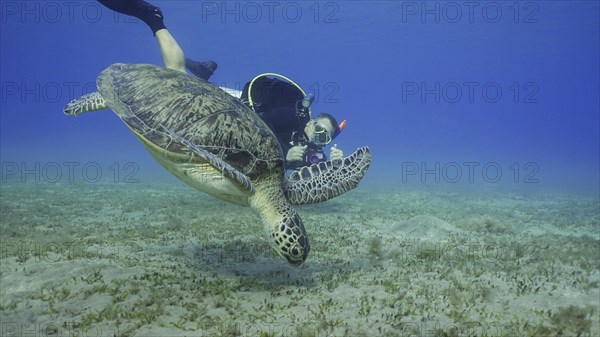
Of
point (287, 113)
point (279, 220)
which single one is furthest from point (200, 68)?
point (279, 220)

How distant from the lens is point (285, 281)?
5.39 metres

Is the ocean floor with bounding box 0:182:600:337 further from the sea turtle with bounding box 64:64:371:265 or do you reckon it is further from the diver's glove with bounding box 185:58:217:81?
the diver's glove with bounding box 185:58:217:81

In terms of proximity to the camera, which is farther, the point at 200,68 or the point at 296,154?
the point at 200,68

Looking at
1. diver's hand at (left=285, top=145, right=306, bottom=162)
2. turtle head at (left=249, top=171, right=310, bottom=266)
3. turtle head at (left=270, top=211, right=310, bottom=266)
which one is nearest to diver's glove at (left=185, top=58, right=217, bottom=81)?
diver's hand at (left=285, top=145, right=306, bottom=162)

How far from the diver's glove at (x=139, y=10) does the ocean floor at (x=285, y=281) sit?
17.8 feet

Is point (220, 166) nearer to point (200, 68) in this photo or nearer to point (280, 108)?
point (280, 108)

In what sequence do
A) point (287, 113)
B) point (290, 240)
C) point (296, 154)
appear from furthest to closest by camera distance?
point (287, 113) → point (296, 154) → point (290, 240)

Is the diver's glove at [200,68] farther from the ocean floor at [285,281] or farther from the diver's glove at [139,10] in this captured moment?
the ocean floor at [285,281]

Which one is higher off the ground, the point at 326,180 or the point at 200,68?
the point at 200,68

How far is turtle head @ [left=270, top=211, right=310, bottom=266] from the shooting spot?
4.59m

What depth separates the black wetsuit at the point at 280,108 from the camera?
→ 11.2 meters

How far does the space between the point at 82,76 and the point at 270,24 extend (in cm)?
10092

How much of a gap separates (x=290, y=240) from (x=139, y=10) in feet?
26.6

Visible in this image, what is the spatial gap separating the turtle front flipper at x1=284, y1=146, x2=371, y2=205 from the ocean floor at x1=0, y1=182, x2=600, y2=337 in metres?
1.26
